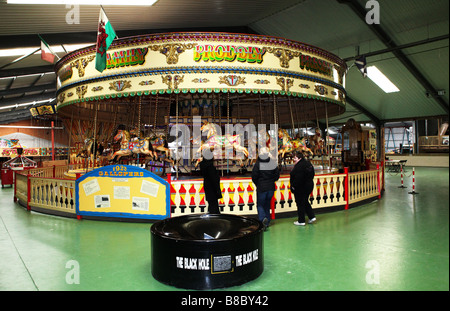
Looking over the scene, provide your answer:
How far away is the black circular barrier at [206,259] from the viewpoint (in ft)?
12.3

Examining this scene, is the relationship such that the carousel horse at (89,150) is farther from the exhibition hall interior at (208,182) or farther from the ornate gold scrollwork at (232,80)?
the ornate gold scrollwork at (232,80)

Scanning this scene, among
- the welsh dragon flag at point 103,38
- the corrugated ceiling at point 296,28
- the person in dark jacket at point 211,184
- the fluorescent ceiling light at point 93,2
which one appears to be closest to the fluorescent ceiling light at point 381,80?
the corrugated ceiling at point 296,28

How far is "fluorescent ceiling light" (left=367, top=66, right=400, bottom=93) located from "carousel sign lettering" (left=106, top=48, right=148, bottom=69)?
16.9m

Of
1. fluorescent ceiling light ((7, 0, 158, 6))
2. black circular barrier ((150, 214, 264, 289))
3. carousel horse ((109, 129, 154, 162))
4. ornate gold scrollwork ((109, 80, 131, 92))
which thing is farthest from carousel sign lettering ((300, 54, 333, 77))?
black circular barrier ((150, 214, 264, 289))

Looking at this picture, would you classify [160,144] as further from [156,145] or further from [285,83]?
[285,83]

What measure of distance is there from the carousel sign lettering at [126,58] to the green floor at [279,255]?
3941 mm

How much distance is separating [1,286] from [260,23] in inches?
682

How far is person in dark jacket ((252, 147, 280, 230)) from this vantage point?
20.7 feet

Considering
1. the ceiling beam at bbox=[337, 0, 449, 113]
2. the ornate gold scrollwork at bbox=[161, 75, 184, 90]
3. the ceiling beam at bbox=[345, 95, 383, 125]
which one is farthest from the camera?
the ceiling beam at bbox=[345, 95, 383, 125]

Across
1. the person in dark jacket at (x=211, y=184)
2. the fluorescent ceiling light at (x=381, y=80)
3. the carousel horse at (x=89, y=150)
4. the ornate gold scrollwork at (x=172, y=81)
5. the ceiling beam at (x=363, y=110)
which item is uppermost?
the fluorescent ceiling light at (x=381, y=80)

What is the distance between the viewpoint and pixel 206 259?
3742 mm

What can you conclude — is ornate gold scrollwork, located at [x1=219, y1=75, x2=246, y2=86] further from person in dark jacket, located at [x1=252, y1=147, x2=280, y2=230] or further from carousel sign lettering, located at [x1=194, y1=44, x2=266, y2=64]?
person in dark jacket, located at [x1=252, y1=147, x2=280, y2=230]

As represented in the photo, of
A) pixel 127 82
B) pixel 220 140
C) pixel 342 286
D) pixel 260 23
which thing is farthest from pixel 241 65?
pixel 260 23
